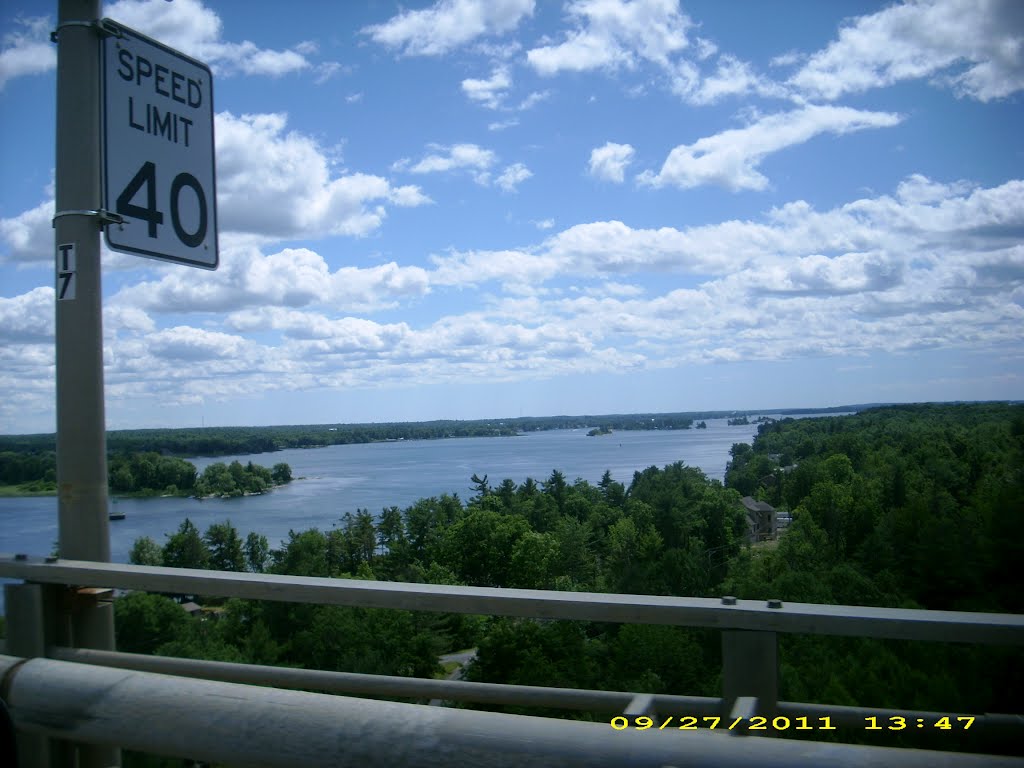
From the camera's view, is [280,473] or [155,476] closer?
[155,476]

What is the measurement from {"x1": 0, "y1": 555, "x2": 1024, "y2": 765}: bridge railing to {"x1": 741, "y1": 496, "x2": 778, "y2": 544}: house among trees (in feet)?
143

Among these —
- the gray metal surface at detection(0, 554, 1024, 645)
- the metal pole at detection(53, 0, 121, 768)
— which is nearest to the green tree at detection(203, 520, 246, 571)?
the metal pole at detection(53, 0, 121, 768)

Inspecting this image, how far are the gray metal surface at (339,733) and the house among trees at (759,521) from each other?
44.9 metres

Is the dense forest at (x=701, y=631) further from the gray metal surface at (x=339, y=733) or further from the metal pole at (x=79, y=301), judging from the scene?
the gray metal surface at (x=339, y=733)

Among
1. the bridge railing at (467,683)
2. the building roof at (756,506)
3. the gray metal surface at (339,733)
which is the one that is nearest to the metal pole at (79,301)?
the bridge railing at (467,683)

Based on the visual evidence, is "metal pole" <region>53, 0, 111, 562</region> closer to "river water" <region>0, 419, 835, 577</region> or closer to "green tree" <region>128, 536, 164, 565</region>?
"river water" <region>0, 419, 835, 577</region>

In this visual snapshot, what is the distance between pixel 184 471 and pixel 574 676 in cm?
1431

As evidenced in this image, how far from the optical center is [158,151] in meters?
3.47

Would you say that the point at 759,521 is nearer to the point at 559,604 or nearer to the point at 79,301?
the point at 79,301

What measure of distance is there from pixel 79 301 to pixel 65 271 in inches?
5.6

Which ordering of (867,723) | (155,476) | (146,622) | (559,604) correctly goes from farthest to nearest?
(155,476) → (146,622) → (559,604) → (867,723)

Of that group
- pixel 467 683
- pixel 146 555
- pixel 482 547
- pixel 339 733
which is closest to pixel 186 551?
pixel 146 555

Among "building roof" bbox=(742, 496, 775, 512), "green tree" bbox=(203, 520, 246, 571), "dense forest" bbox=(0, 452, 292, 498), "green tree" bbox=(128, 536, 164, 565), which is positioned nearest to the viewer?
"dense forest" bbox=(0, 452, 292, 498)

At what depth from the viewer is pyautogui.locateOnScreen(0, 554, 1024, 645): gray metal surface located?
6.19 feet
